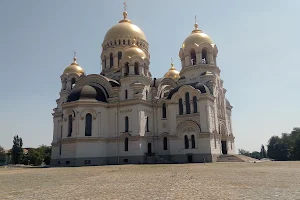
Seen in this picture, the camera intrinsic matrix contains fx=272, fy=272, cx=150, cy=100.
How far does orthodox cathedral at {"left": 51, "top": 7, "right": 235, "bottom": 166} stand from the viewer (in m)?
34.1

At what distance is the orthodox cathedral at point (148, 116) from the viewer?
1342 inches

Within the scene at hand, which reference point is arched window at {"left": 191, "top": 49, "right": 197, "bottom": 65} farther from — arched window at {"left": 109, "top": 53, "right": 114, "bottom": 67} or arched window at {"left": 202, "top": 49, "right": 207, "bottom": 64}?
arched window at {"left": 109, "top": 53, "right": 114, "bottom": 67}

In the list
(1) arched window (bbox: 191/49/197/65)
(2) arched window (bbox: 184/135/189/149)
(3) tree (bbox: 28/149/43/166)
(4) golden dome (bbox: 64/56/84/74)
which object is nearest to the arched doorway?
(2) arched window (bbox: 184/135/189/149)

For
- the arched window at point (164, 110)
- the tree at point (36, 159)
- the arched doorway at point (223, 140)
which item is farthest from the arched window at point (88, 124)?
the tree at point (36, 159)

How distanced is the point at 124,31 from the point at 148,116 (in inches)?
619

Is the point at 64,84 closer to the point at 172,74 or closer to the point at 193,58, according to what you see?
the point at 172,74

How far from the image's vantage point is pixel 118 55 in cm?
4369

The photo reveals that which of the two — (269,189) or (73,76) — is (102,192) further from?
(73,76)

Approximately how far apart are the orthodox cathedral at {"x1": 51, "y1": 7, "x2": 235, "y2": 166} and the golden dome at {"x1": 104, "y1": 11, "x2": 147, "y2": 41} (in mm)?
6584

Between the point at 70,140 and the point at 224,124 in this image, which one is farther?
the point at 224,124

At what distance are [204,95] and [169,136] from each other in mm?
7151

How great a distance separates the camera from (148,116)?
37.0 meters

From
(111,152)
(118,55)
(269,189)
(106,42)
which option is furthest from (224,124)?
(269,189)

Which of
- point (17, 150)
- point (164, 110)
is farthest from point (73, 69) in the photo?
point (17, 150)
